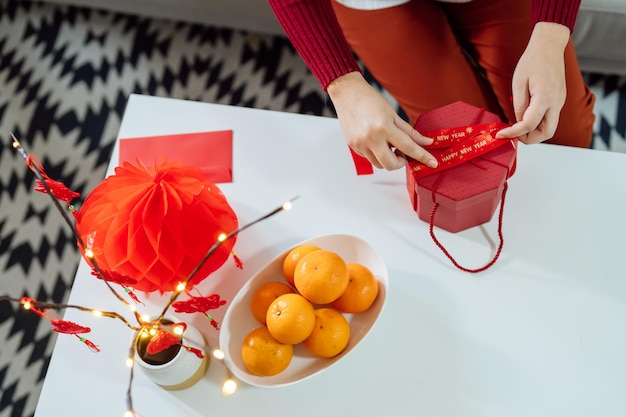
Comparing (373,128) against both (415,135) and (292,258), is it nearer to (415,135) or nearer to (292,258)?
(415,135)

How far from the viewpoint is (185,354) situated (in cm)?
77

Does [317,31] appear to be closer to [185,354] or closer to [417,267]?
[417,267]

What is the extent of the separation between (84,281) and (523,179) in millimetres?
743

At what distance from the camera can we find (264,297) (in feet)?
2.69

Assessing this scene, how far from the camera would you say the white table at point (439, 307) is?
2.64 ft

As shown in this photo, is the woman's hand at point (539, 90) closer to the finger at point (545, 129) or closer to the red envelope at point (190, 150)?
the finger at point (545, 129)

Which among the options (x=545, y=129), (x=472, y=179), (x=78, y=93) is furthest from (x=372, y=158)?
(x=78, y=93)

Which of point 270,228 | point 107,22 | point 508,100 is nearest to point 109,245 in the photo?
point 270,228

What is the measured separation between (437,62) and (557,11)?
23cm

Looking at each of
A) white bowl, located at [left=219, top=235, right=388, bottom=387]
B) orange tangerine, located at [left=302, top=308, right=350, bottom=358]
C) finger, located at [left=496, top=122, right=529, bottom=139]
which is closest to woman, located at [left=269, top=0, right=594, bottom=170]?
finger, located at [left=496, top=122, right=529, bottom=139]

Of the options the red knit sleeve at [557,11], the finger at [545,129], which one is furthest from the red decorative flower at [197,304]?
the red knit sleeve at [557,11]

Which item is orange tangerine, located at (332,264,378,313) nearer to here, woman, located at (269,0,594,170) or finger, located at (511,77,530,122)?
woman, located at (269,0,594,170)

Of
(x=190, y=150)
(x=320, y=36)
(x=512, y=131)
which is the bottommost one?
(x=190, y=150)

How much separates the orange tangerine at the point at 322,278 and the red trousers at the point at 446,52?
1.55 ft
